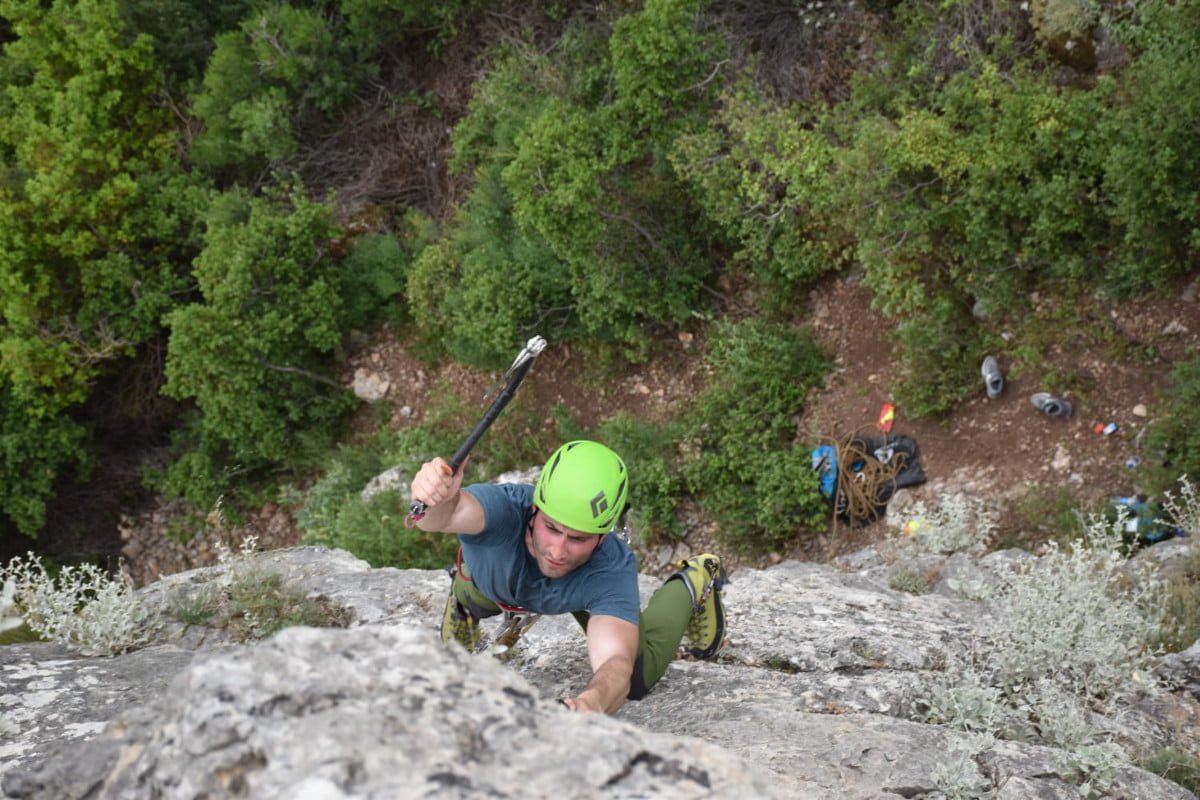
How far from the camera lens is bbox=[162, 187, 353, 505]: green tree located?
11672 millimetres

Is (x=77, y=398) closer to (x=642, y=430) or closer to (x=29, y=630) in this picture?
(x=642, y=430)

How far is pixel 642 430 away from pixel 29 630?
637cm

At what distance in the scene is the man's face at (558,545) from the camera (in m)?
3.64

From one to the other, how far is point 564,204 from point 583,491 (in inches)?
243

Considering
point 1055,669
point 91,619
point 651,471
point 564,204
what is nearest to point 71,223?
point 564,204

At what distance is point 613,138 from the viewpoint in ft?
31.3

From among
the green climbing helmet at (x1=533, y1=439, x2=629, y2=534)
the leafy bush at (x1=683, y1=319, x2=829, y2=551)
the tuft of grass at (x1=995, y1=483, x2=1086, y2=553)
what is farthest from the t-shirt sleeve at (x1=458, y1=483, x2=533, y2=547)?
the leafy bush at (x1=683, y1=319, x2=829, y2=551)

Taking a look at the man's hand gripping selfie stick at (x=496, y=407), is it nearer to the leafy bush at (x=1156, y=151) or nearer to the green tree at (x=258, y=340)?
the leafy bush at (x=1156, y=151)

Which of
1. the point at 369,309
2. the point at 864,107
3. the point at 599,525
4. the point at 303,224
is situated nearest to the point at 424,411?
the point at 369,309

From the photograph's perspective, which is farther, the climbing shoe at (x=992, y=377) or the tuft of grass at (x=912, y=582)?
the climbing shoe at (x=992, y=377)

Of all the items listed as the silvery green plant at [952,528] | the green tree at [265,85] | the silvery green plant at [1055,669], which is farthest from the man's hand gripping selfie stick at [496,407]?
the green tree at [265,85]

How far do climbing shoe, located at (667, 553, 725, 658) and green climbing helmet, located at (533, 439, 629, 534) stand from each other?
96 centimetres

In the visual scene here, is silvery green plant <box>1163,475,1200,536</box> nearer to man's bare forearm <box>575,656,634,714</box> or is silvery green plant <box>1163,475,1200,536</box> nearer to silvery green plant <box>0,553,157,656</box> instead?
man's bare forearm <box>575,656,634,714</box>

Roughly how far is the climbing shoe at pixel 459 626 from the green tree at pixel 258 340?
807cm
